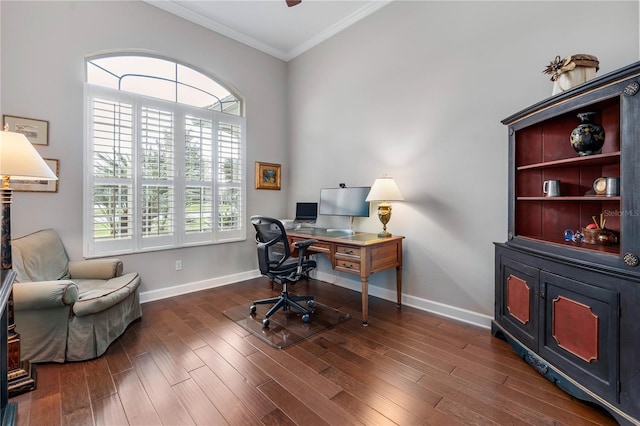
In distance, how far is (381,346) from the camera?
2295 millimetres

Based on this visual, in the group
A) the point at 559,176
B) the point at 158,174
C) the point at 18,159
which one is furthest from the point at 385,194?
the point at 18,159

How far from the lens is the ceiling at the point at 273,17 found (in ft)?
11.1

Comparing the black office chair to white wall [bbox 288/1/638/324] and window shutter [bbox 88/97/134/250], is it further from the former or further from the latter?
window shutter [bbox 88/97/134/250]

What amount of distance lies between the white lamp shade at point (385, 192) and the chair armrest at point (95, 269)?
2.66 m

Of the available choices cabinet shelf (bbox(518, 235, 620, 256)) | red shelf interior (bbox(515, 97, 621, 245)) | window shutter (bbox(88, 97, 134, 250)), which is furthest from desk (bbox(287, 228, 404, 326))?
window shutter (bbox(88, 97, 134, 250))

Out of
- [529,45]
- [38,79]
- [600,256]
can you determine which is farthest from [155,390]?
[529,45]

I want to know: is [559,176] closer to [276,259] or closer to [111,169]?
[276,259]

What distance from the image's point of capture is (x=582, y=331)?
5.30ft

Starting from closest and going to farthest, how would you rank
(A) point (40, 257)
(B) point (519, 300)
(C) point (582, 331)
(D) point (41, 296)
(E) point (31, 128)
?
(C) point (582, 331), (D) point (41, 296), (B) point (519, 300), (A) point (40, 257), (E) point (31, 128)

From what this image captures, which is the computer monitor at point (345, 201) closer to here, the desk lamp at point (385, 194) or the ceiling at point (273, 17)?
the desk lamp at point (385, 194)

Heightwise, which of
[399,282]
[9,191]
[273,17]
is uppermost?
[273,17]

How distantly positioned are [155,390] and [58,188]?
225cm

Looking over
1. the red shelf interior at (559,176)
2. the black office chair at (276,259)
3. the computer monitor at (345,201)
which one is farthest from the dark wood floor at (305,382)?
the computer monitor at (345,201)

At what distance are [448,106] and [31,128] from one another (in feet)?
13.0
